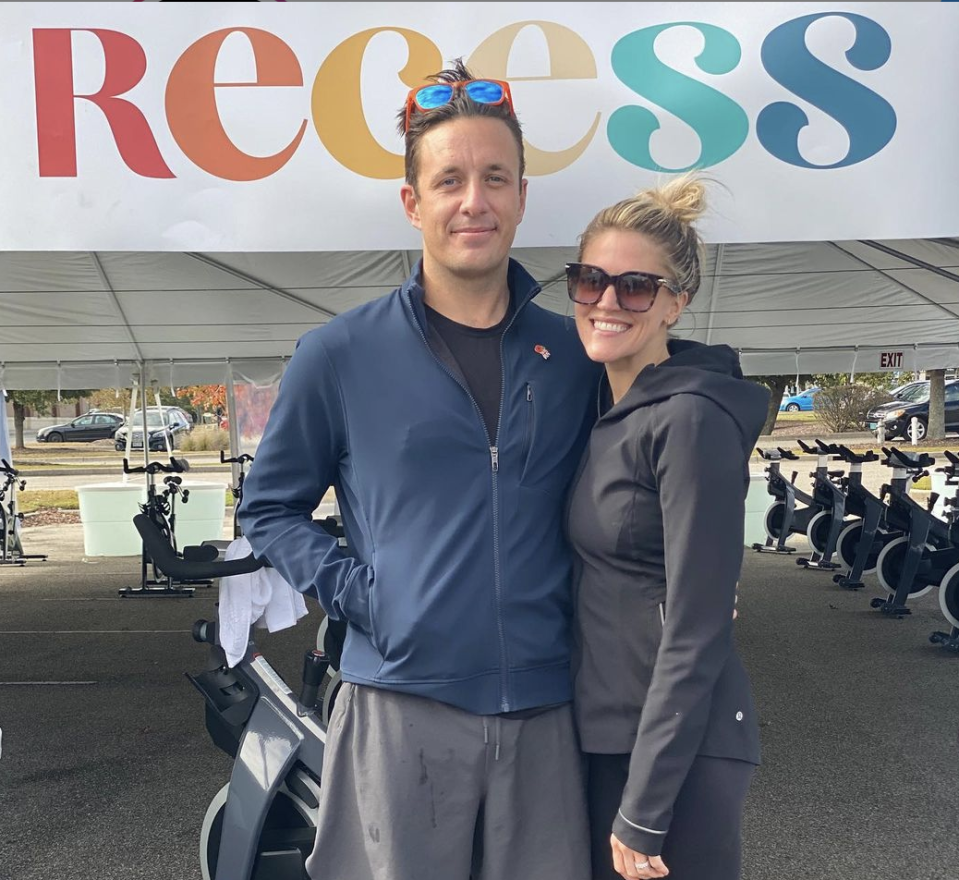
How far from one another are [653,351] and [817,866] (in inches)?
94.5

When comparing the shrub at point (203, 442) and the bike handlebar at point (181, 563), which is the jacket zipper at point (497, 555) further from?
the shrub at point (203, 442)

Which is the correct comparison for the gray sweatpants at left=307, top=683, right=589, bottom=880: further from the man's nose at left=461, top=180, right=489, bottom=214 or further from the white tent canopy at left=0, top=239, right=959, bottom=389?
the white tent canopy at left=0, top=239, right=959, bottom=389

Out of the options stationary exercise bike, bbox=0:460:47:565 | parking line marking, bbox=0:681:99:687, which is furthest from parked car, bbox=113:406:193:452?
parking line marking, bbox=0:681:99:687

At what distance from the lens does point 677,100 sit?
2.69 metres

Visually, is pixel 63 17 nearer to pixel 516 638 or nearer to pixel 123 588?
pixel 516 638

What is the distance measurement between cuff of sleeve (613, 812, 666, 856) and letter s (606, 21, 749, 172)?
202 centimetres

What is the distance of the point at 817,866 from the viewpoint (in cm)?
305

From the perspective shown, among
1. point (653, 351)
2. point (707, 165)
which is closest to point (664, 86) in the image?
point (707, 165)

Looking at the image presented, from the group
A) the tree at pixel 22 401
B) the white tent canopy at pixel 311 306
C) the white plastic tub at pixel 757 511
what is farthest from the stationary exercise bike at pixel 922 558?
the tree at pixel 22 401

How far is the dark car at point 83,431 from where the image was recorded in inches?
1174

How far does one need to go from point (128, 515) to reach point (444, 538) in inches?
387

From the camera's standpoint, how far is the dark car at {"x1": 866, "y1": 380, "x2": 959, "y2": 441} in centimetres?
2192

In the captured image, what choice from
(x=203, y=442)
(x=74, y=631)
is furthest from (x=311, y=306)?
(x=203, y=442)

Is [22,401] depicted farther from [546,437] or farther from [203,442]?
[546,437]
